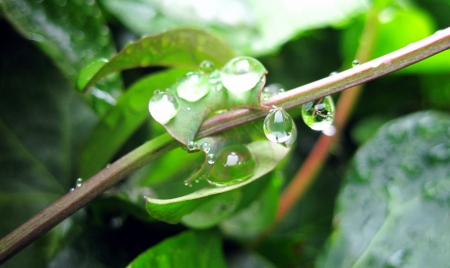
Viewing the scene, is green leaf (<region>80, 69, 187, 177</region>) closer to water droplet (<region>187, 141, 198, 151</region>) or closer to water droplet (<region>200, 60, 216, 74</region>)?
water droplet (<region>200, 60, 216, 74</region>)

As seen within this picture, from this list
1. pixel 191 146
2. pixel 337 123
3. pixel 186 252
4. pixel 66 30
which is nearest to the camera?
pixel 191 146

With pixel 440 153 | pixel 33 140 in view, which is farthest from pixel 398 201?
pixel 33 140

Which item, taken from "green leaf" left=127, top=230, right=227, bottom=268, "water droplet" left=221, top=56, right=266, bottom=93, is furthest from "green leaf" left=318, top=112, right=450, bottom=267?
"water droplet" left=221, top=56, right=266, bottom=93

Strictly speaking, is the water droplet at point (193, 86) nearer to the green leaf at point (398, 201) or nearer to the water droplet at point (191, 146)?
the water droplet at point (191, 146)

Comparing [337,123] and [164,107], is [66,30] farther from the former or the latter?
[337,123]

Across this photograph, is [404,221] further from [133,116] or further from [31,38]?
[31,38]

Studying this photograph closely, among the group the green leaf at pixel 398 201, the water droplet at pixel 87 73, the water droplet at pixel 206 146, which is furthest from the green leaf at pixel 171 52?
the green leaf at pixel 398 201
